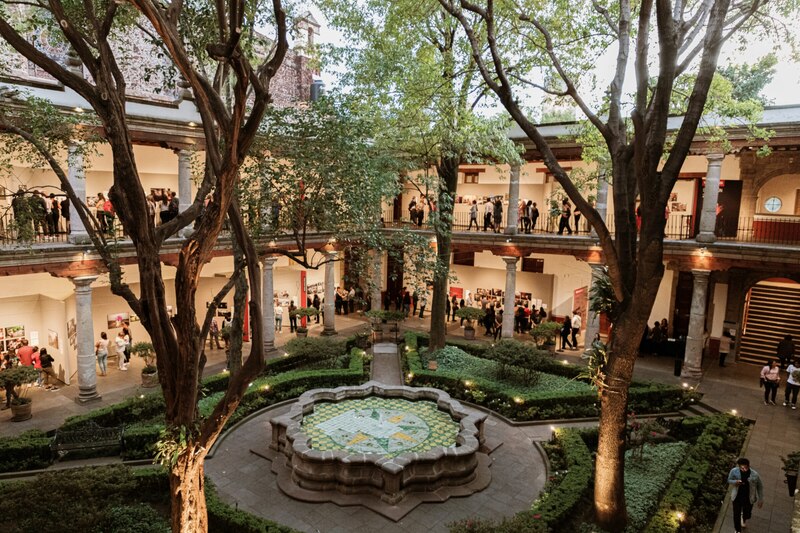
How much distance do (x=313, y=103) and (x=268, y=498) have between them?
8.01 metres

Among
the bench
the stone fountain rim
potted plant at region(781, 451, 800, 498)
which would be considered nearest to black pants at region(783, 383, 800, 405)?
potted plant at region(781, 451, 800, 498)

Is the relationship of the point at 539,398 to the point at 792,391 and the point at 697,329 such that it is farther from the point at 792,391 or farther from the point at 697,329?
the point at 792,391

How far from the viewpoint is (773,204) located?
18.2m

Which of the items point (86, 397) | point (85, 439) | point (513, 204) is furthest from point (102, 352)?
point (513, 204)

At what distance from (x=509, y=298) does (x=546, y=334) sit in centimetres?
251

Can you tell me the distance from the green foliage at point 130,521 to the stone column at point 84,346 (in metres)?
7.75

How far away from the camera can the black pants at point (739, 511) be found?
8297 mm

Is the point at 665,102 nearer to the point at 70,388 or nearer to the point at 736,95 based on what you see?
the point at 70,388

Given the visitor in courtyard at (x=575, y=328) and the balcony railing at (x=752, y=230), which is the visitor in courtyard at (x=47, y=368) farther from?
the visitor in courtyard at (x=575, y=328)

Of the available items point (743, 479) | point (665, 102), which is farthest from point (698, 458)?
point (665, 102)

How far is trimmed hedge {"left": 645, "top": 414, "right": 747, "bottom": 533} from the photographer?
322 inches

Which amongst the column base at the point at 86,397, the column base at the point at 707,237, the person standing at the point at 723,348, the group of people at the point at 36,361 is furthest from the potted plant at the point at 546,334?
the group of people at the point at 36,361

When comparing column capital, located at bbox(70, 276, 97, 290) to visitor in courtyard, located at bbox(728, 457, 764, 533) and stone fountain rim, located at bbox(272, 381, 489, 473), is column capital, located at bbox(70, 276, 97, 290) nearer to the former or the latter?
stone fountain rim, located at bbox(272, 381, 489, 473)

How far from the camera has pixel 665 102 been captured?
7.02 metres
